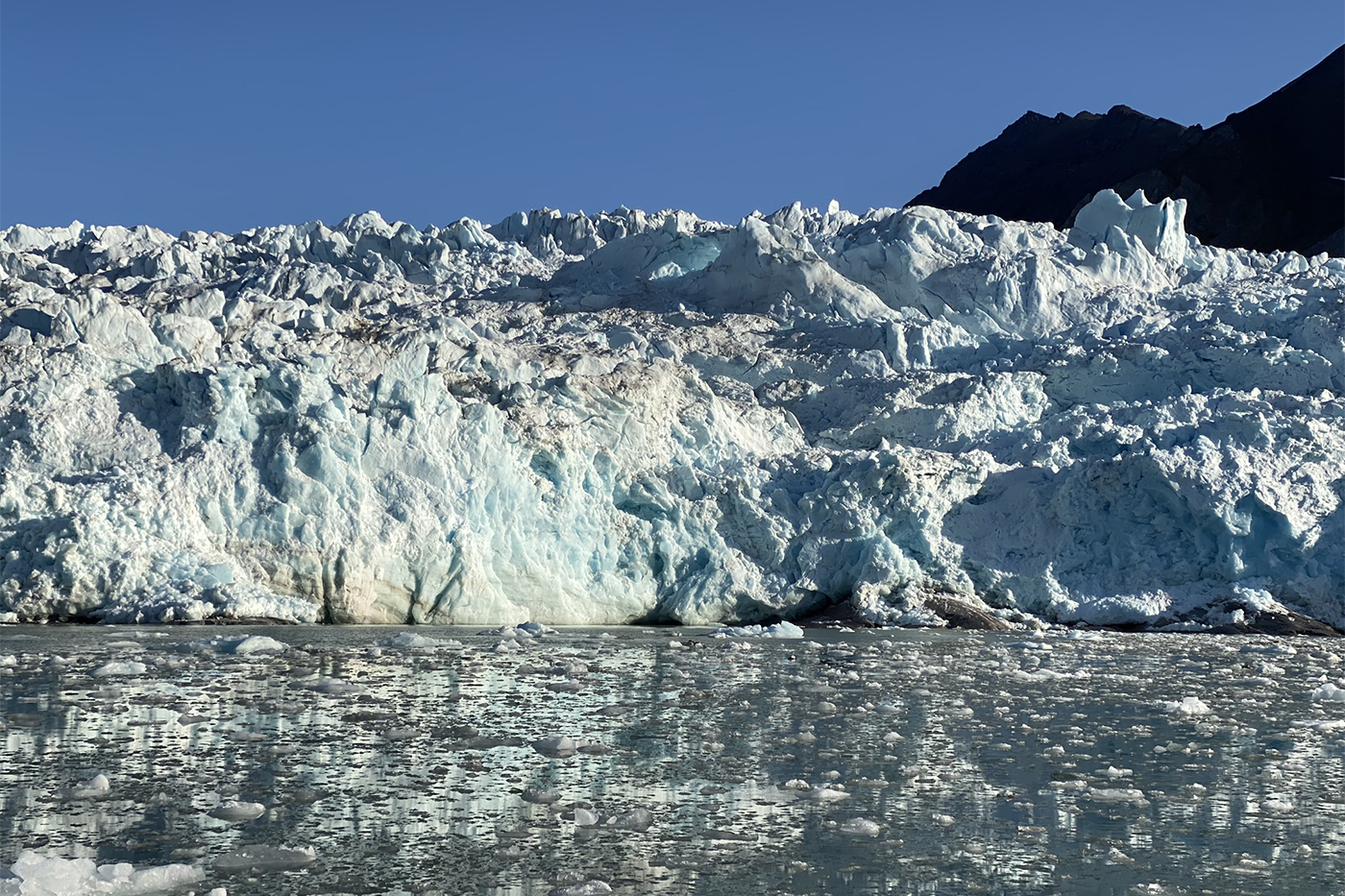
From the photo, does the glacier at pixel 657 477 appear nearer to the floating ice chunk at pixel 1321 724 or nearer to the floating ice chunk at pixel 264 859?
the floating ice chunk at pixel 1321 724

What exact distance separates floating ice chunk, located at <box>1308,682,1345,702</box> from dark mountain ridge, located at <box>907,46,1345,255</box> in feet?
140

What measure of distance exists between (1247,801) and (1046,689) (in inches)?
195

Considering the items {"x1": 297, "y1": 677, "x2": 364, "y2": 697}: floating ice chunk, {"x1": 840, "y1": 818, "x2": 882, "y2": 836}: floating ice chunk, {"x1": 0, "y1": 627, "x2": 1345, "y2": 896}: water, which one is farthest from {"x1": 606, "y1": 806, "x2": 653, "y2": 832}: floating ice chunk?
{"x1": 297, "y1": 677, "x2": 364, "y2": 697}: floating ice chunk

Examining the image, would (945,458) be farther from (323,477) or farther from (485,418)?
(323,477)

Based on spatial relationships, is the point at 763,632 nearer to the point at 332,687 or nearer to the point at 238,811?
the point at 332,687

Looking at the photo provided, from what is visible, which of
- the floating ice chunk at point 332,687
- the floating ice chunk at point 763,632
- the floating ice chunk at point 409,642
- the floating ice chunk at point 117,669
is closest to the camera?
the floating ice chunk at point 332,687

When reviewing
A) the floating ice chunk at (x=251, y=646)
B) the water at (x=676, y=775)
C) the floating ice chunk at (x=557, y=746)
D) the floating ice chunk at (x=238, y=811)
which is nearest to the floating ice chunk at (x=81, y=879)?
the water at (x=676, y=775)

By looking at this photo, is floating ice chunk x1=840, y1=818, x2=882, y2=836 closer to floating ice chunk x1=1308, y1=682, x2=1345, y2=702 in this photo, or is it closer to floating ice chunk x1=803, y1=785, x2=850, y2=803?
floating ice chunk x1=803, y1=785, x2=850, y2=803

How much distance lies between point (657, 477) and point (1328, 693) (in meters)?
12.3

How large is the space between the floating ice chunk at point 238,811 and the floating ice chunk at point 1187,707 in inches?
273

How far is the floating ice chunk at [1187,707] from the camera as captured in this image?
32.9 ft

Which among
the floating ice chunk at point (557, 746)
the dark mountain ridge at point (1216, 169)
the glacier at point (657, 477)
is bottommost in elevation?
the floating ice chunk at point (557, 746)

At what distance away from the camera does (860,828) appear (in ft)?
18.9

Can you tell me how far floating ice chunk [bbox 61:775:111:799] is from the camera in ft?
19.7
